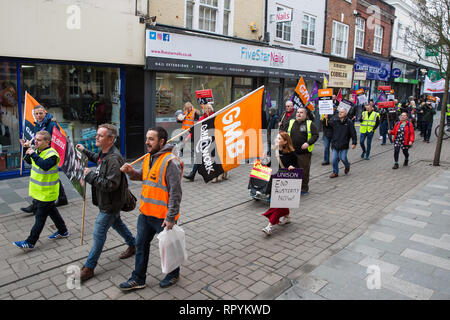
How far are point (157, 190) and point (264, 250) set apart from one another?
2105 mm

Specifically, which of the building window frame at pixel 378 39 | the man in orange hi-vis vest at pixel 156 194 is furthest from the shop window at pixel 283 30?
the man in orange hi-vis vest at pixel 156 194

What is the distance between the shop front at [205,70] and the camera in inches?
444

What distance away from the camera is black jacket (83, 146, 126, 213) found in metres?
4.18

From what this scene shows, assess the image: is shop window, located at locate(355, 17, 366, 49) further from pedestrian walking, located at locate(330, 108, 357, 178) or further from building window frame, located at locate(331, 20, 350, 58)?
pedestrian walking, located at locate(330, 108, 357, 178)

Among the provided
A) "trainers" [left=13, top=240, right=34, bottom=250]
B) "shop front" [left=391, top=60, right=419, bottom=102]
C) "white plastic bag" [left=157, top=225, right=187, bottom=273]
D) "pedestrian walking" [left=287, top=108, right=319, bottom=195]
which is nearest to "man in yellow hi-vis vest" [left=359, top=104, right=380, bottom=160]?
"pedestrian walking" [left=287, top=108, right=319, bottom=195]

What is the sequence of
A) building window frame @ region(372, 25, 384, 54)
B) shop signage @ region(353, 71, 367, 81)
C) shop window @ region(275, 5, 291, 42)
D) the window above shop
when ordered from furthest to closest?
building window frame @ region(372, 25, 384, 54) < shop signage @ region(353, 71, 367, 81) < shop window @ region(275, 5, 291, 42) < the window above shop

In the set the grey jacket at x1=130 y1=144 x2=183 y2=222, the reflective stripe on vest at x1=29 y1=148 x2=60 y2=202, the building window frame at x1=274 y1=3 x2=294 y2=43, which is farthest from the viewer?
the building window frame at x1=274 y1=3 x2=294 y2=43

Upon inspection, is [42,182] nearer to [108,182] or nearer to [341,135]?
[108,182]

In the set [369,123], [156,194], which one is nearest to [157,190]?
[156,194]

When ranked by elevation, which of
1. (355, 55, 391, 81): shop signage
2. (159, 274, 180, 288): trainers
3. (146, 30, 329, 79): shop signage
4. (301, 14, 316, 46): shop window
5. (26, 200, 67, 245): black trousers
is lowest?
(159, 274, 180, 288): trainers

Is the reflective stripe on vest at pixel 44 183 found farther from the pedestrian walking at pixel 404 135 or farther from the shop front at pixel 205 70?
the pedestrian walking at pixel 404 135

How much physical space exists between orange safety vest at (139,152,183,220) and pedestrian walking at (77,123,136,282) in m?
0.40
